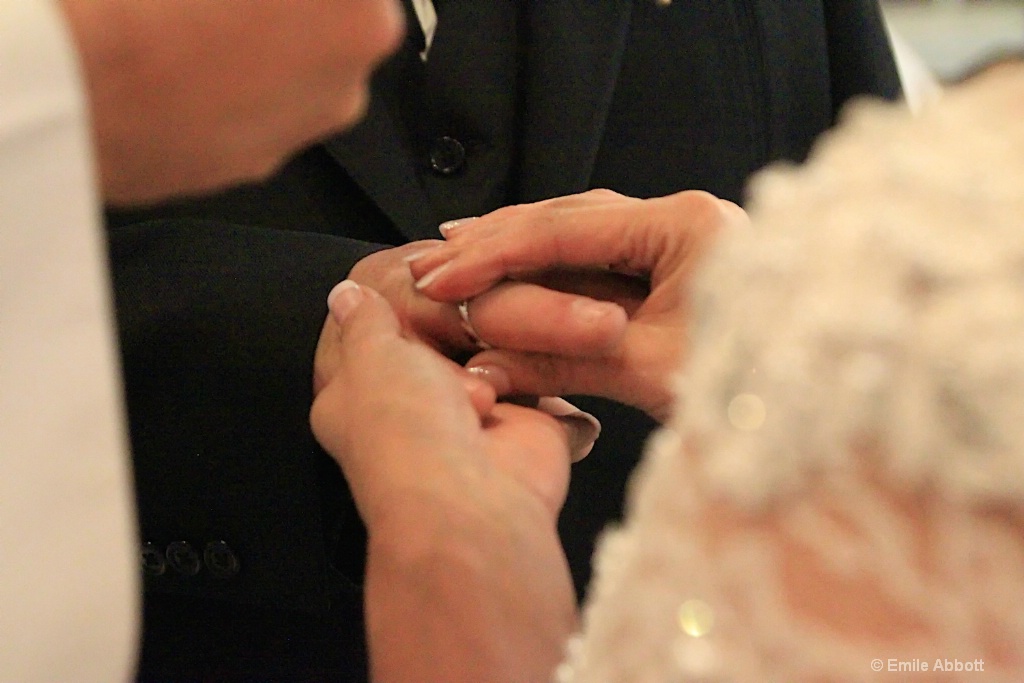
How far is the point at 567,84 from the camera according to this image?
600 mm

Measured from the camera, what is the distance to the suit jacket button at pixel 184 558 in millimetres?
483

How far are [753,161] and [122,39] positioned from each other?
517 millimetres

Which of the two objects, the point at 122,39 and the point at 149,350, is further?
the point at 149,350

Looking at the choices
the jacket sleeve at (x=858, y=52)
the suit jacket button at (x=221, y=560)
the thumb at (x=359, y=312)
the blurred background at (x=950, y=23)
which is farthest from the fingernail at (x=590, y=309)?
the blurred background at (x=950, y=23)

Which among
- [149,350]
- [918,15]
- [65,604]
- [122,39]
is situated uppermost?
[122,39]

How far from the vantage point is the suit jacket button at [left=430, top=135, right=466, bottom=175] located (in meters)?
0.60

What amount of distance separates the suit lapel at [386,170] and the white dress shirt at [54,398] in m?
0.31

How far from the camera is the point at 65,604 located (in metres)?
0.24

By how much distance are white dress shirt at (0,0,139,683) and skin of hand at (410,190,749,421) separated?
0.28 meters

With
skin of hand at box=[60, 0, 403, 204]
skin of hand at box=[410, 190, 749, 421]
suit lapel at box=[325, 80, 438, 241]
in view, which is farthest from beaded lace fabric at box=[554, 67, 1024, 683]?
suit lapel at box=[325, 80, 438, 241]

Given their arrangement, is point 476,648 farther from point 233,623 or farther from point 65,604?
point 233,623

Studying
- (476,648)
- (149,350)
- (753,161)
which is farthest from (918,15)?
(476,648)

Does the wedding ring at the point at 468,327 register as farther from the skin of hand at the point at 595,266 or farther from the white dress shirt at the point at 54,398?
the white dress shirt at the point at 54,398

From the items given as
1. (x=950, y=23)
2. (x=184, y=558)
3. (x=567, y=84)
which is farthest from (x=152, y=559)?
(x=950, y=23)
